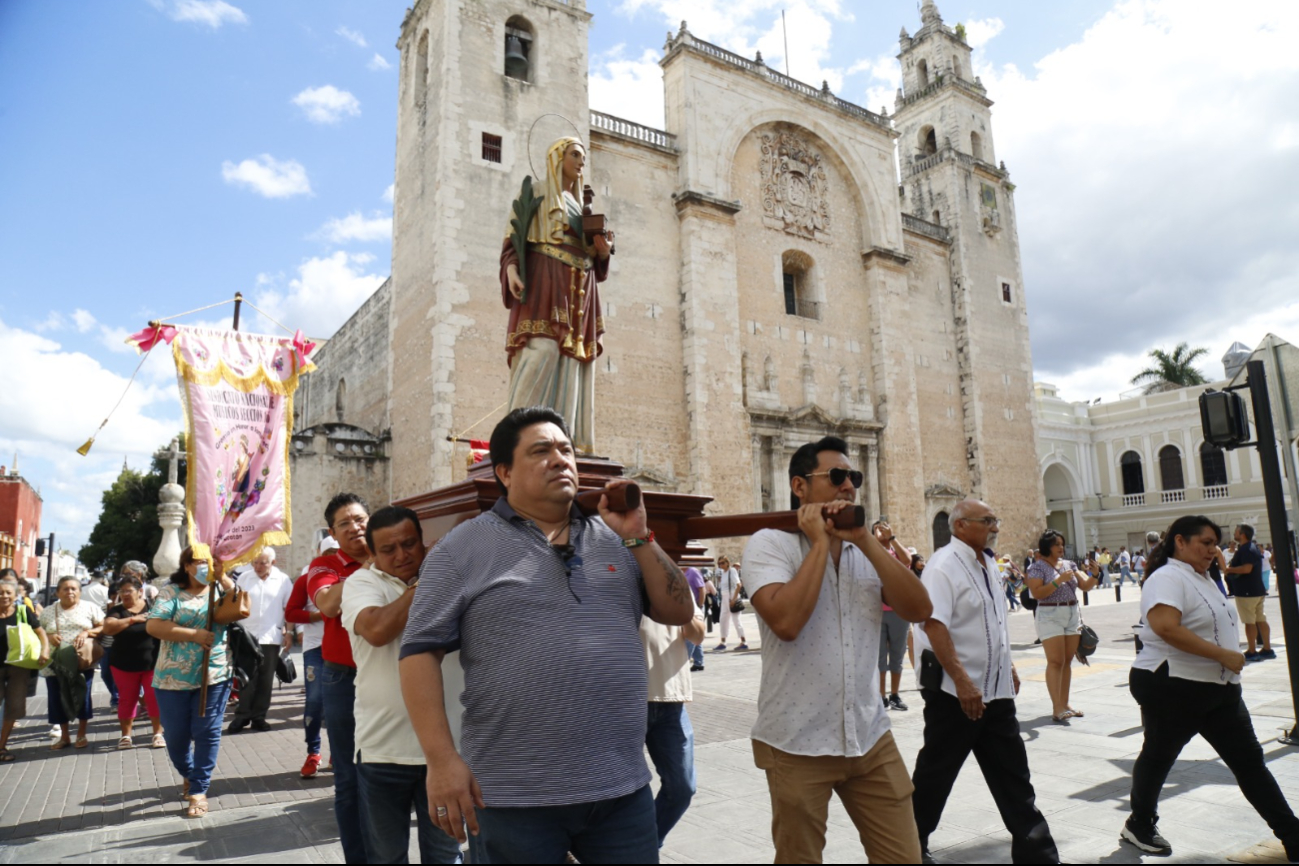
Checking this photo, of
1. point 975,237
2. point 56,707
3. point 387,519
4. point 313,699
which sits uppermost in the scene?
point 975,237

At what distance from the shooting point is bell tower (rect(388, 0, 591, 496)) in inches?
670

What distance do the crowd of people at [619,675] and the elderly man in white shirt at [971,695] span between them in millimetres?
11

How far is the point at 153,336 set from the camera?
593 centimetres

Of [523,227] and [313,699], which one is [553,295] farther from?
[313,699]

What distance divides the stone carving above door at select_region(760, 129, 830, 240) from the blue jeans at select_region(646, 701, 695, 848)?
20.9 m

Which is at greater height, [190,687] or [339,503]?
[339,503]

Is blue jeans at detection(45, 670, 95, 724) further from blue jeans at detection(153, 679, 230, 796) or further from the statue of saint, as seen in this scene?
the statue of saint

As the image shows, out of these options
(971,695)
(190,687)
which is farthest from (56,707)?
(971,695)

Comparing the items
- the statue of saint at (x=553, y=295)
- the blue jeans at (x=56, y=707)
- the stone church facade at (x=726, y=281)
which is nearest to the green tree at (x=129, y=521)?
the stone church facade at (x=726, y=281)

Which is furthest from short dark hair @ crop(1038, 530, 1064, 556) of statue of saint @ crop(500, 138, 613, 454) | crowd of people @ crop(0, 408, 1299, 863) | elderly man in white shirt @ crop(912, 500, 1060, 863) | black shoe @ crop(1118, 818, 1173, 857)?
statue of saint @ crop(500, 138, 613, 454)

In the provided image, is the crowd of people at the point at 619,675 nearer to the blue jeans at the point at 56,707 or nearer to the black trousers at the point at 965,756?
the black trousers at the point at 965,756

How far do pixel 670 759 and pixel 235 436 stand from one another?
405 cm

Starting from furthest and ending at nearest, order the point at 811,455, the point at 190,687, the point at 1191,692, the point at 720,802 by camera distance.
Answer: the point at 190,687, the point at 720,802, the point at 1191,692, the point at 811,455

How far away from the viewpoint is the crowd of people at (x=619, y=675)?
75.0 inches
